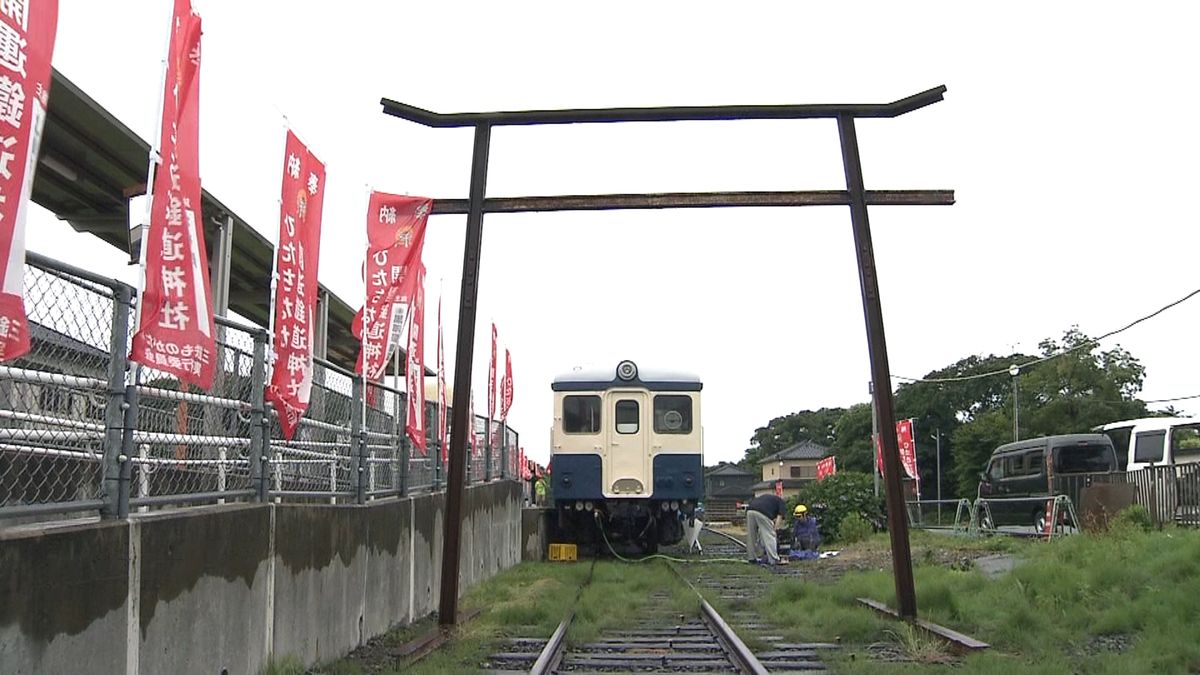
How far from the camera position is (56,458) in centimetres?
483

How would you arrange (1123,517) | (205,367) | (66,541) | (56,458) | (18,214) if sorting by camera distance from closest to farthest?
(18,214), (66,541), (56,458), (205,367), (1123,517)

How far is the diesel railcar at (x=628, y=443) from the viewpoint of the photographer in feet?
63.9

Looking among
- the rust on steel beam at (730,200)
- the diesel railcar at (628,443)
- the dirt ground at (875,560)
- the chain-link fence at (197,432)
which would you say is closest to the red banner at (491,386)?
the diesel railcar at (628,443)

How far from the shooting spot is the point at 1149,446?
25.2 metres

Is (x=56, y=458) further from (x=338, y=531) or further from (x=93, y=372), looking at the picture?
(x=338, y=531)

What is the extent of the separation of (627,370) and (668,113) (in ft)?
34.2

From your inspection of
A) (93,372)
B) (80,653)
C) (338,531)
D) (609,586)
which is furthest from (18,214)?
(609,586)

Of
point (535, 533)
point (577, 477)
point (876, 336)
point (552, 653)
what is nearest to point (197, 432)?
point (552, 653)

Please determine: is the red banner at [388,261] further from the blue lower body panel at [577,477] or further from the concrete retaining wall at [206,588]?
the blue lower body panel at [577,477]

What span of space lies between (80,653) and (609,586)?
32.3 feet

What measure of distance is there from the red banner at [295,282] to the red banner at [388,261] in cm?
184

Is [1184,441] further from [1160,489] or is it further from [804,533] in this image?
[804,533]

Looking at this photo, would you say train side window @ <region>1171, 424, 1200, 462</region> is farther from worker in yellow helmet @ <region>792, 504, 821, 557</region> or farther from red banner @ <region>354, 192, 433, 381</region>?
red banner @ <region>354, 192, 433, 381</region>

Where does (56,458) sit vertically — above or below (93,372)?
below
